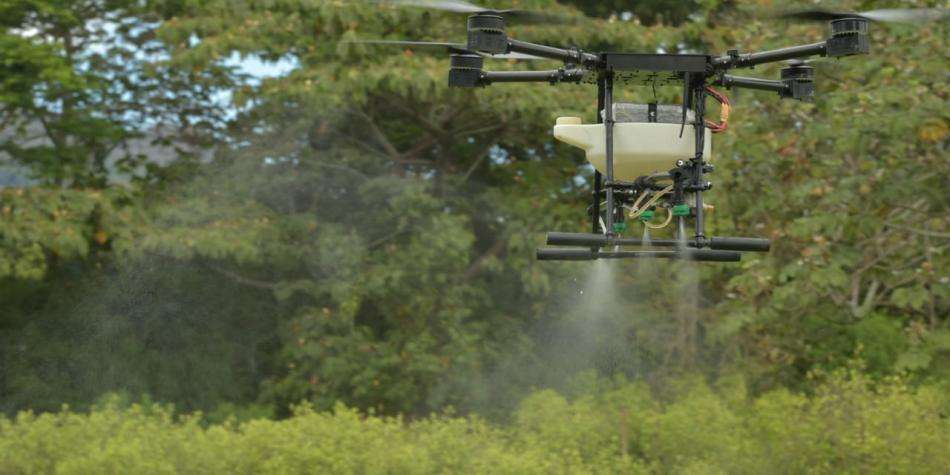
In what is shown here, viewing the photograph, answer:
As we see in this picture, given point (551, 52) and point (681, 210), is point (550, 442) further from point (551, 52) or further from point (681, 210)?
point (551, 52)

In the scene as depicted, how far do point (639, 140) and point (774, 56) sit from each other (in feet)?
2.23

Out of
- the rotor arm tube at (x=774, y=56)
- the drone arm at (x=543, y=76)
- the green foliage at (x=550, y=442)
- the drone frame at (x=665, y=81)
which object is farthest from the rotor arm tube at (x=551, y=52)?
the green foliage at (x=550, y=442)

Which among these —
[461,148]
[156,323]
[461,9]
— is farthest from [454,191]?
[461,9]

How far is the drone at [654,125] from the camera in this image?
17.0ft

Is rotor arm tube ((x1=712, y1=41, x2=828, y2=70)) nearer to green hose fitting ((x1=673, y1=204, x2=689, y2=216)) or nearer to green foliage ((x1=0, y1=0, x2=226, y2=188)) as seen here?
green hose fitting ((x1=673, y1=204, x2=689, y2=216))

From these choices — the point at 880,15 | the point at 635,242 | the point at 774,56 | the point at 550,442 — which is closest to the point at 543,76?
the point at 635,242

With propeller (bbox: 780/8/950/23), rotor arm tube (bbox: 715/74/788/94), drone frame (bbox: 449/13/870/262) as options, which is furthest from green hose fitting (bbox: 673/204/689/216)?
propeller (bbox: 780/8/950/23)

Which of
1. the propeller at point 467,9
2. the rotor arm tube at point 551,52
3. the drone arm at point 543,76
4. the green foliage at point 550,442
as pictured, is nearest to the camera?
the propeller at point 467,9

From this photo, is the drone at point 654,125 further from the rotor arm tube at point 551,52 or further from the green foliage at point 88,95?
the green foliage at point 88,95

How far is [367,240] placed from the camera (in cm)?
1349

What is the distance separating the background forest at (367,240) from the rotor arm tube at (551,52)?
17.9ft

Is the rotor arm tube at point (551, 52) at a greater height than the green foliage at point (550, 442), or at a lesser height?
greater

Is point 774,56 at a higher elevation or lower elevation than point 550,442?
higher

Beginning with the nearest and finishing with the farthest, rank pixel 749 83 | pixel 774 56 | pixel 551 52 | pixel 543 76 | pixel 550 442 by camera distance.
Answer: pixel 551 52
pixel 774 56
pixel 543 76
pixel 749 83
pixel 550 442
